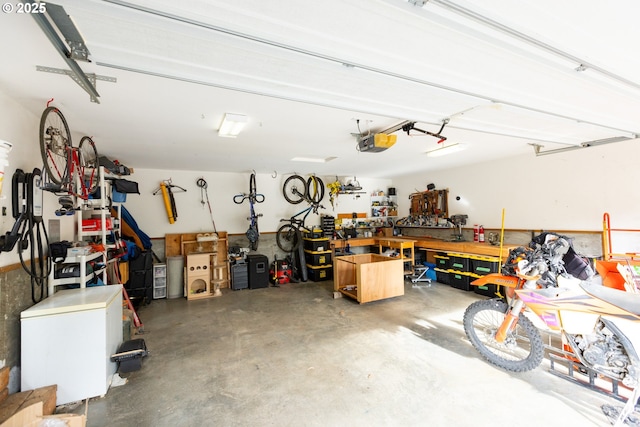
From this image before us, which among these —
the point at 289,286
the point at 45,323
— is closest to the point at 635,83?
the point at 45,323

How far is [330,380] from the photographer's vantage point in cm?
234

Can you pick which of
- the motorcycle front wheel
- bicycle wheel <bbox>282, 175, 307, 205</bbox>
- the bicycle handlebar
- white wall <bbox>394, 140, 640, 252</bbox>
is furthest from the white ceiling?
bicycle wheel <bbox>282, 175, 307, 205</bbox>

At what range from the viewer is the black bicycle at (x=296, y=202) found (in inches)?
250

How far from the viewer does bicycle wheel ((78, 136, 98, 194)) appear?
2943 mm

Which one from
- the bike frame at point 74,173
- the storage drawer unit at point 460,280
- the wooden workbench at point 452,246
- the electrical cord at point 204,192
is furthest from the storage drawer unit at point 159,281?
the storage drawer unit at point 460,280

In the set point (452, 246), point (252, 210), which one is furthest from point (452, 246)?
point (252, 210)

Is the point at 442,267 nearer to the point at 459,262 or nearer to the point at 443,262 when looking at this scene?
the point at 443,262

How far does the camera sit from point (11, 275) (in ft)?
6.77

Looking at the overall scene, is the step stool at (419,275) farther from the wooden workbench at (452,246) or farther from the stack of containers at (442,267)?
the wooden workbench at (452,246)

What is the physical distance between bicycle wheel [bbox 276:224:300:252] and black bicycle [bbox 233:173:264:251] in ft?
1.86

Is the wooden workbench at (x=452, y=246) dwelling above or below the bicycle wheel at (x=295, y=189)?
below

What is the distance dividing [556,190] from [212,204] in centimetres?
661

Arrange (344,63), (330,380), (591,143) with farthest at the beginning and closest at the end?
(591,143) → (330,380) → (344,63)

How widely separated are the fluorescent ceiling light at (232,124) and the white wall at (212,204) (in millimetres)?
2716
